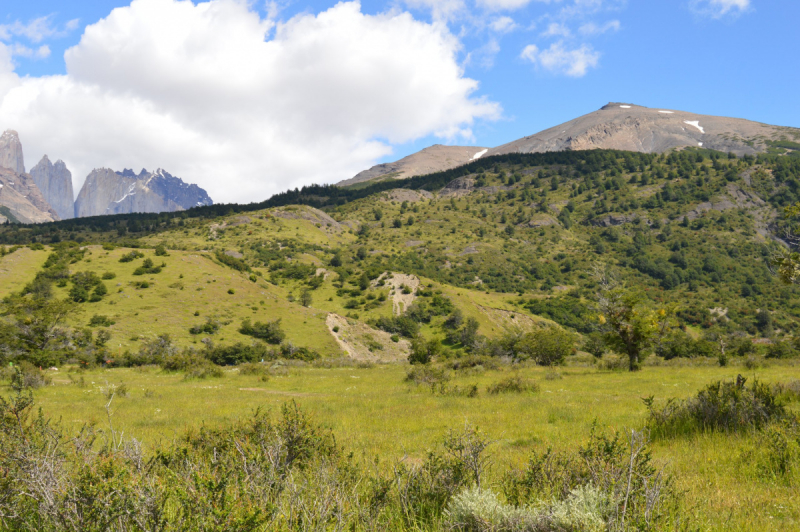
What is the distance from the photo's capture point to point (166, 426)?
35.3 feet

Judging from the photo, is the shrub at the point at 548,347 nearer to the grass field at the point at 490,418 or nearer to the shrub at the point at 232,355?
the grass field at the point at 490,418

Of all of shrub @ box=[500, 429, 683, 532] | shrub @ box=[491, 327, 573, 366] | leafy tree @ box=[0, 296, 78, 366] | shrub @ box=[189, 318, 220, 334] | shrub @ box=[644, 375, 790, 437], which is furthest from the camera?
shrub @ box=[189, 318, 220, 334]

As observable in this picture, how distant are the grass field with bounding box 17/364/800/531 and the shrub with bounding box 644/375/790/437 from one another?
2.31ft

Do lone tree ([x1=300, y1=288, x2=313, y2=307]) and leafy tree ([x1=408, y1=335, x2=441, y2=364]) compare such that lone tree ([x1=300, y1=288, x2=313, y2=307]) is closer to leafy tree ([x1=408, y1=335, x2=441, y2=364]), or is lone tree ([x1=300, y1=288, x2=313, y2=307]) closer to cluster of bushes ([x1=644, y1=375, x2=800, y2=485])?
leafy tree ([x1=408, y1=335, x2=441, y2=364])

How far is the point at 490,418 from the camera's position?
440 inches

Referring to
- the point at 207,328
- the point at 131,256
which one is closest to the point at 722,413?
the point at 207,328

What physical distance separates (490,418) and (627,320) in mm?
19252

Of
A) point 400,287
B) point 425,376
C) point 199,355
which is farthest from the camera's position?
point 400,287

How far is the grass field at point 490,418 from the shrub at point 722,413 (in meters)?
0.70

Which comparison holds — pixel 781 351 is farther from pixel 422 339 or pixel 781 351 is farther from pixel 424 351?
pixel 422 339

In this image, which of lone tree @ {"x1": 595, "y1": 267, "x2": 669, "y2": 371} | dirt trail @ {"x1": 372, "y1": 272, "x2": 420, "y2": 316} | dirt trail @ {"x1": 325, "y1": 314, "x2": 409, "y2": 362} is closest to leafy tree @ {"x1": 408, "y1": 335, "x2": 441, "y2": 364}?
lone tree @ {"x1": 595, "y1": 267, "x2": 669, "y2": 371}

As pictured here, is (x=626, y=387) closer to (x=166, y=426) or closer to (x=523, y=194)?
Answer: (x=166, y=426)

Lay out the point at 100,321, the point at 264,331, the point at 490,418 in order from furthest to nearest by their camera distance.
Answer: the point at 264,331
the point at 100,321
the point at 490,418

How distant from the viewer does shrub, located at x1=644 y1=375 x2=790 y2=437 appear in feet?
25.1
